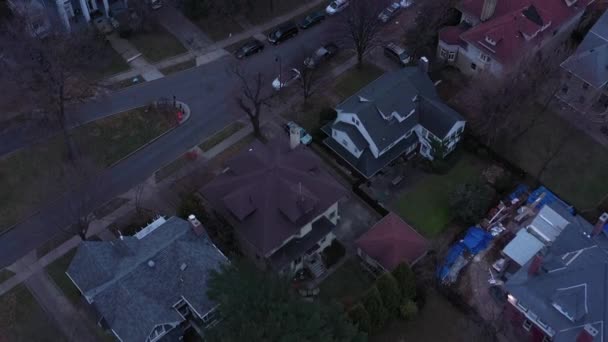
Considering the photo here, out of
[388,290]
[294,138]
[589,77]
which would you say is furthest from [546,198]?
[294,138]

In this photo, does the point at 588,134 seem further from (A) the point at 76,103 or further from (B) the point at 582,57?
(A) the point at 76,103

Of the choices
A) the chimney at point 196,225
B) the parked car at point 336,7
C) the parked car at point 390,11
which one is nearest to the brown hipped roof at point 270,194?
the chimney at point 196,225

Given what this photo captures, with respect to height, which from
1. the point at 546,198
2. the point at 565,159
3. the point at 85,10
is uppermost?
the point at 85,10

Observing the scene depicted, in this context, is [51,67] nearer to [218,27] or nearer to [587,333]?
[218,27]

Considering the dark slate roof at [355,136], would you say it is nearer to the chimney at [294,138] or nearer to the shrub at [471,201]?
the chimney at [294,138]

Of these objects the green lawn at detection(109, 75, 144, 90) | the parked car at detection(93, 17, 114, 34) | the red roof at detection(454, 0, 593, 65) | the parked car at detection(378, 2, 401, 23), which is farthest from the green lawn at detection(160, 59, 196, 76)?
the red roof at detection(454, 0, 593, 65)
